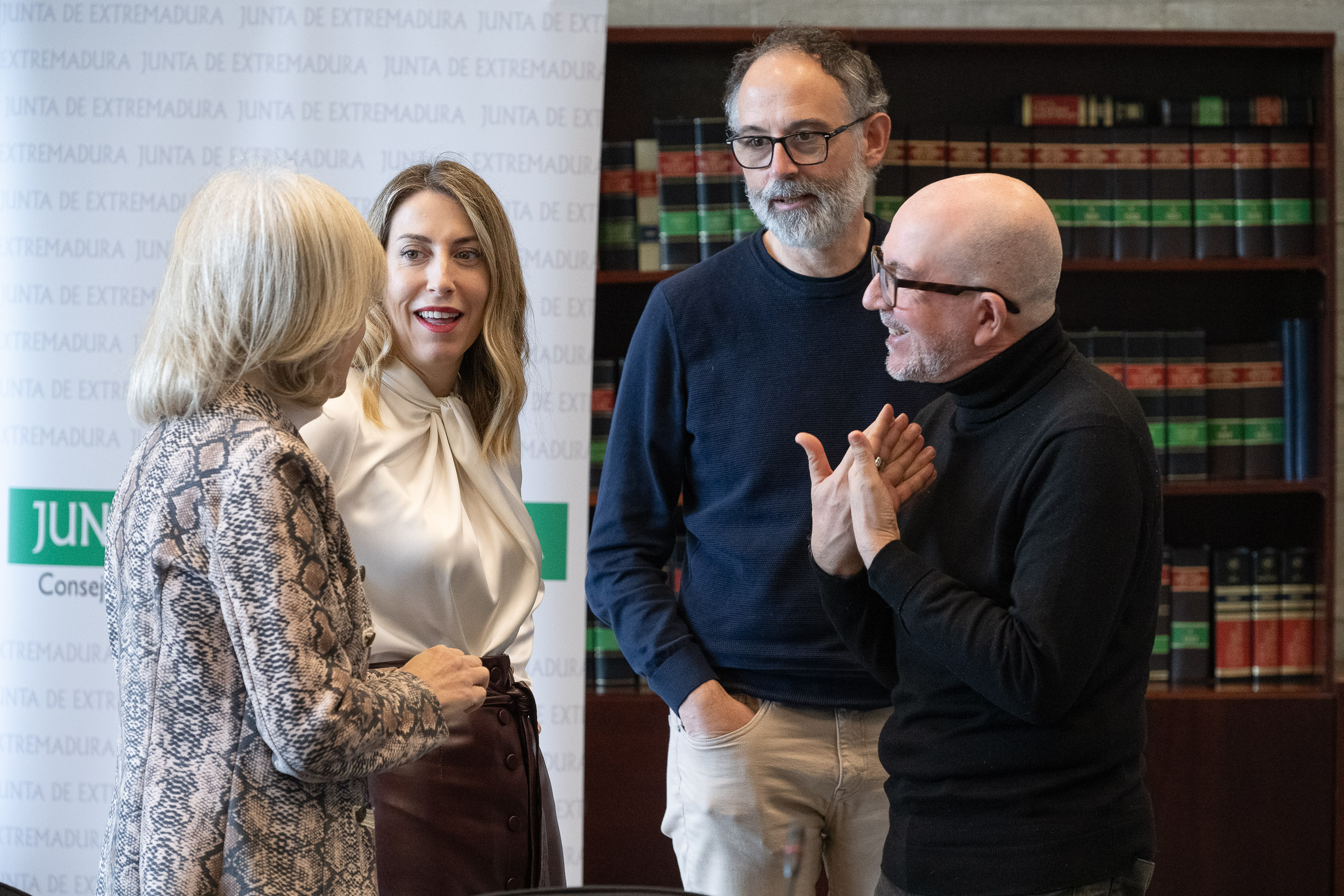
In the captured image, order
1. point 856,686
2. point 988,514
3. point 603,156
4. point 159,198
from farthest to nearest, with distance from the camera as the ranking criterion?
point 603,156, point 159,198, point 856,686, point 988,514

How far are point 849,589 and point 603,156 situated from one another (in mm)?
1899

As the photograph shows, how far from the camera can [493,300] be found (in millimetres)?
1786

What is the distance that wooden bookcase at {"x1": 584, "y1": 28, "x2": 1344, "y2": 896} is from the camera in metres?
2.95

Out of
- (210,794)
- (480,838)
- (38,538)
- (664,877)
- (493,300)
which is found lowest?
(664,877)

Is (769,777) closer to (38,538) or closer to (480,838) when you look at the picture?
(480,838)

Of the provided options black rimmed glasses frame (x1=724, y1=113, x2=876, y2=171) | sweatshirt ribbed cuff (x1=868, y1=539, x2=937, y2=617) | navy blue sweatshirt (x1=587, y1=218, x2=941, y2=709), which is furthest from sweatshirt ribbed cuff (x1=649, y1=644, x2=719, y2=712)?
black rimmed glasses frame (x1=724, y1=113, x2=876, y2=171)

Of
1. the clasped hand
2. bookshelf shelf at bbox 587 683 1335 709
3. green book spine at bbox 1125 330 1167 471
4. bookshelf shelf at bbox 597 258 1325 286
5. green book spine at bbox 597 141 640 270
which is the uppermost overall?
green book spine at bbox 597 141 640 270

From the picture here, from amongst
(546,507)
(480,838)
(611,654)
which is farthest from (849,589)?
(611,654)

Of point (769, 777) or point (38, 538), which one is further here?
point (38, 538)

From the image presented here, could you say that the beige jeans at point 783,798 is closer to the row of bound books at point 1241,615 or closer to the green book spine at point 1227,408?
the row of bound books at point 1241,615

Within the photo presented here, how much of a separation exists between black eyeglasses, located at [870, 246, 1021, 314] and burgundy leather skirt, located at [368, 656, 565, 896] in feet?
2.45

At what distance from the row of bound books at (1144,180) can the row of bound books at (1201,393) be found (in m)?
0.24

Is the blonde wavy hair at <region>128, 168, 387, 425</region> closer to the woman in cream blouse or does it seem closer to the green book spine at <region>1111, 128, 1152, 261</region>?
the woman in cream blouse

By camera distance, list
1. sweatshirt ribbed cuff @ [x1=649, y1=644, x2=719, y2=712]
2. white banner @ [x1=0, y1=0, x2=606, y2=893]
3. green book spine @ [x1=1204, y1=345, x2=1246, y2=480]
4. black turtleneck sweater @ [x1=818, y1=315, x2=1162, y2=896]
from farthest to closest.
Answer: green book spine @ [x1=1204, y1=345, x2=1246, y2=480], white banner @ [x1=0, y1=0, x2=606, y2=893], sweatshirt ribbed cuff @ [x1=649, y1=644, x2=719, y2=712], black turtleneck sweater @ [x1=818, y1=315, x2=1162, y2=896]
